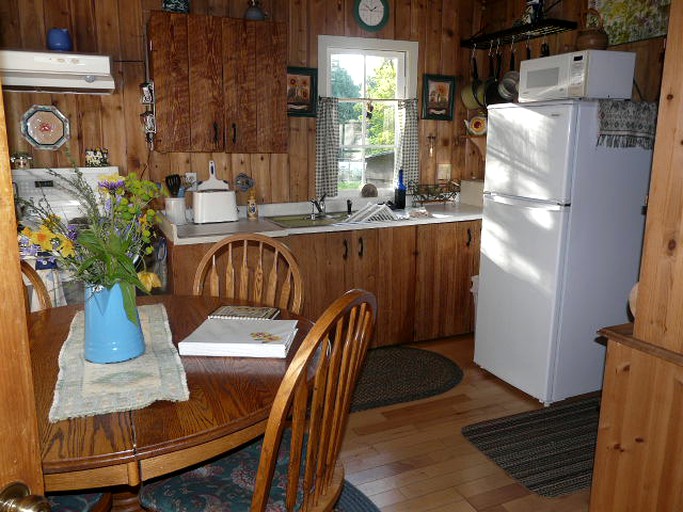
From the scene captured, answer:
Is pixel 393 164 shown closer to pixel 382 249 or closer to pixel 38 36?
pixel 382 249

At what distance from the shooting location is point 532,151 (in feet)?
9.27

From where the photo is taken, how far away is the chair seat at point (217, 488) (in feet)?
4.50

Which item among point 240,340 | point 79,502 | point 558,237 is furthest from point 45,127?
point 558,237

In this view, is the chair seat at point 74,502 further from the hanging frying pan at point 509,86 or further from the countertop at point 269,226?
the hanging frying pan at point 509,86

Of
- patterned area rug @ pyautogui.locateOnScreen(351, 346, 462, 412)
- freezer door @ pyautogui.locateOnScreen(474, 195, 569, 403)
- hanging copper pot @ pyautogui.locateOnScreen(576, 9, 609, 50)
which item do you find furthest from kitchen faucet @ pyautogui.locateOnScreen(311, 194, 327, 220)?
hanging copper pot @ pyautogui.locateOnScreen(576, 9, 609, 50)

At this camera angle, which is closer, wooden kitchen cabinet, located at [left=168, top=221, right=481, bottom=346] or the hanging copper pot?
the hanging copper pot

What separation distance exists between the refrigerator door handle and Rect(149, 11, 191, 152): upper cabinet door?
5.65 ft

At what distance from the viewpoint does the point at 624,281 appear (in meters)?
2.97

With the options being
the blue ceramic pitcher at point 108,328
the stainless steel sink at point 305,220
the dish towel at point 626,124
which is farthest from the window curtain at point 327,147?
the blue ceramic pitcher at point 108,328

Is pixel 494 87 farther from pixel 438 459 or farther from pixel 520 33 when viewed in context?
pixel 438 459

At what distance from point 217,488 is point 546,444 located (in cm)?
171

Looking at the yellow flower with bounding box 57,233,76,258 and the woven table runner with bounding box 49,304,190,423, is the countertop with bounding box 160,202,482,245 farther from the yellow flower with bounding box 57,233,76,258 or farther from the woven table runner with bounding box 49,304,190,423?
the yellow flower with bounding box 57,233,76,258

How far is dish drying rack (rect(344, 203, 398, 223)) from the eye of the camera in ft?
11.6

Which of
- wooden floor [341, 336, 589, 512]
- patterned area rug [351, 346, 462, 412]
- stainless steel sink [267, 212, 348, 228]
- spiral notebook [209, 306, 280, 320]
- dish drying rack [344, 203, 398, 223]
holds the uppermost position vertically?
dish drying rack [344, 203, 398, 223]
